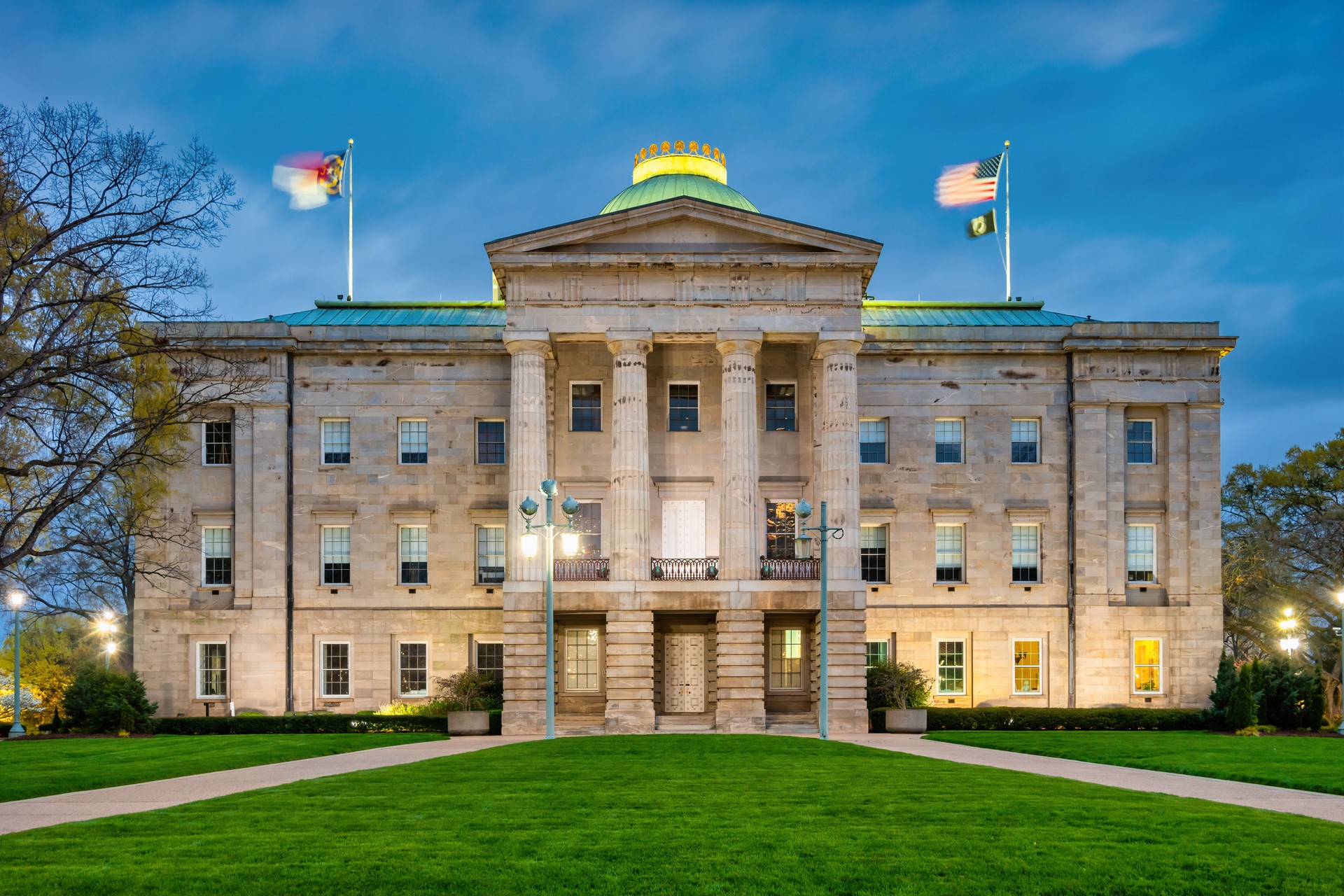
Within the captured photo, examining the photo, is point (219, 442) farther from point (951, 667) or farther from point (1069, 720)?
point (1069, 720)

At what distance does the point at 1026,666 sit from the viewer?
43.4 m

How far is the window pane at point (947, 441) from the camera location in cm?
4422

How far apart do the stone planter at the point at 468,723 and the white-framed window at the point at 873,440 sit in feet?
58.1

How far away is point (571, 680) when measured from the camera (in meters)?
41.3

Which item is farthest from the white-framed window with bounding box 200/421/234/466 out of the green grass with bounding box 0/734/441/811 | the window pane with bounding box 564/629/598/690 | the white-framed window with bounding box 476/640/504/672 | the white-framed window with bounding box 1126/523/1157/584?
the white-framed window with bounding box 1126/523/1157/584

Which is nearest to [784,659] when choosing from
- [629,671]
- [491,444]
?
[629,671]

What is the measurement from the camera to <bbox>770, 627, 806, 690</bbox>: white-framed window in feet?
136

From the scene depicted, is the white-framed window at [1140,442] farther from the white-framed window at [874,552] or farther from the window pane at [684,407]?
the window pane at [684,407]

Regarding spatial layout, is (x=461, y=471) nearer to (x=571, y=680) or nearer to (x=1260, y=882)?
(x=571, y=680)

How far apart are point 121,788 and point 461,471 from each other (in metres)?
23.0

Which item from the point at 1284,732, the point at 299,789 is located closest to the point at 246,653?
the point at 299,789

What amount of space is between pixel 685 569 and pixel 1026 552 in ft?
45.3

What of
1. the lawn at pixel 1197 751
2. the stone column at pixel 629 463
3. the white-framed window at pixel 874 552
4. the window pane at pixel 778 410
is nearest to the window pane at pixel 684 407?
the window pane at pixel 778 410

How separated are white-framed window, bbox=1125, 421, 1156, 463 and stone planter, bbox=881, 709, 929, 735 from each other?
15063 millimetres
